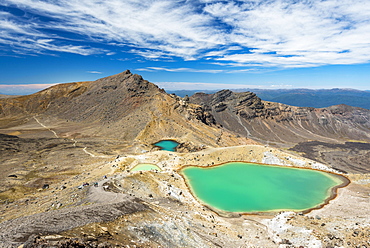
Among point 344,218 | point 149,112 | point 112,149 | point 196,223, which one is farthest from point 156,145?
point 344,218

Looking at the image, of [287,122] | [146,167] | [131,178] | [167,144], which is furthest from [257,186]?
[287,122]

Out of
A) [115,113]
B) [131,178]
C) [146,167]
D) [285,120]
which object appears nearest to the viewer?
[131,178]

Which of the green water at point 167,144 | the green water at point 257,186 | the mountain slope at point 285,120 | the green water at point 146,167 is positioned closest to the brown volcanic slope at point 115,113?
the green water at point 167,144

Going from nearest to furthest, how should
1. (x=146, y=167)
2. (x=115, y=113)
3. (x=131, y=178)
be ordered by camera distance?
(x=131, y=178), (x=146, y=167), (x=115, y=113)

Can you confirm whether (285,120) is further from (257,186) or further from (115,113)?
(257,186)

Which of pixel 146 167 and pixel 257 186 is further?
pixel 146 167

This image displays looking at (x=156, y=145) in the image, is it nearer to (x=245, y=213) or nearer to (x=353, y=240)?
(x=245, y=213)

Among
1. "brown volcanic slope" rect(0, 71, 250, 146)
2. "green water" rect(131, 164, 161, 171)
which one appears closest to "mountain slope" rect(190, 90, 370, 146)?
"brown volcanic slope" rect(0, 71, 250, 146)
